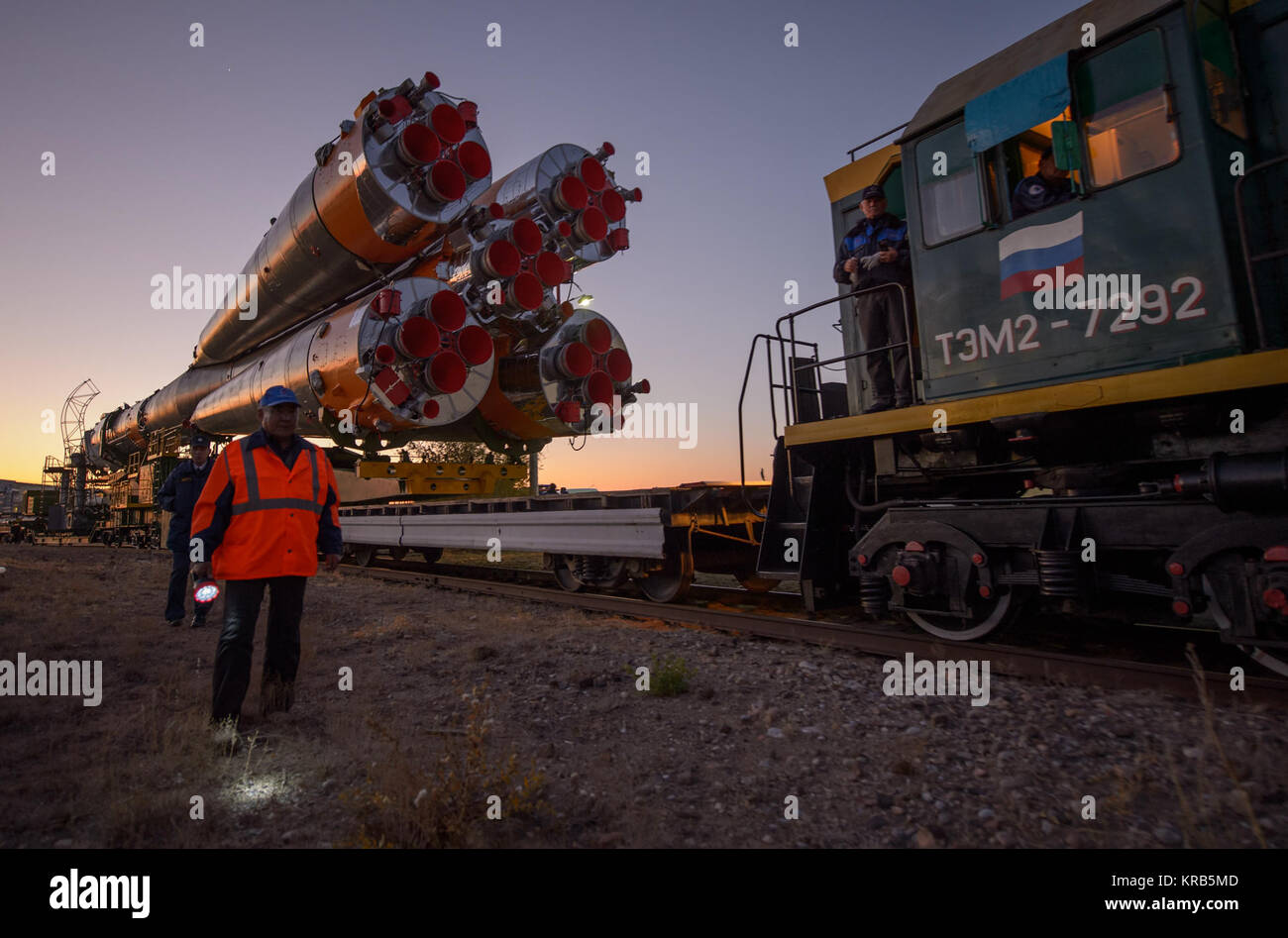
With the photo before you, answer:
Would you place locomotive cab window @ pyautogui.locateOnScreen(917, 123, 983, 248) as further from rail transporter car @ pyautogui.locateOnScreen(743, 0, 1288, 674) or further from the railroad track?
the railroad track

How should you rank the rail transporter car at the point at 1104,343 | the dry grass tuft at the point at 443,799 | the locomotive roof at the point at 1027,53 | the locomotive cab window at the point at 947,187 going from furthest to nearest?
the locomotive cab window at the point at 947,187
the locomotive roof at the point at 1027,53
the rail transporter car at the point at 1104,343
the dry grass tuft at the point at 443,799

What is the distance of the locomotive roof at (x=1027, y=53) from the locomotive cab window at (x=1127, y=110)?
0.18 metres

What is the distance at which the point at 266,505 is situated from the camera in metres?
3.62

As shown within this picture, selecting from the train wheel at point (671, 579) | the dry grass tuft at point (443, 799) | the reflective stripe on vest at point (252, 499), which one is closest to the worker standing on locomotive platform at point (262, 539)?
the reflective stripe on vest at point (252, 499)

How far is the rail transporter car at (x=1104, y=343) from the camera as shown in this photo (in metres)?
3.45

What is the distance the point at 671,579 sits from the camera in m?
6.97

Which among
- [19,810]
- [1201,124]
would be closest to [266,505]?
[19,810]

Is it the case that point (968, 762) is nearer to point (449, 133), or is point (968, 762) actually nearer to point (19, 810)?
point (19, 810)

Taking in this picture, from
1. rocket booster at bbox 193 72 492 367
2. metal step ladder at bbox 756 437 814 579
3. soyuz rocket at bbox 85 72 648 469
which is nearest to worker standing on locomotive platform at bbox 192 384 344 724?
metal step ladder at bbox 756 437 814 579

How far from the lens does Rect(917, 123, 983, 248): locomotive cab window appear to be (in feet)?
14.9

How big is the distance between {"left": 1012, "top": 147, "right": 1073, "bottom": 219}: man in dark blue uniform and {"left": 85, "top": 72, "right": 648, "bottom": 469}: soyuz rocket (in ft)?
24.8

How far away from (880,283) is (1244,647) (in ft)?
10.8

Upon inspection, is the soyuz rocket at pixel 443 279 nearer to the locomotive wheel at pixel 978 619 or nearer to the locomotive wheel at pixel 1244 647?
the locomotive wheel at pixel 978 619

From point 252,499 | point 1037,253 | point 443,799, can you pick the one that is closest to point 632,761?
point 443,799
